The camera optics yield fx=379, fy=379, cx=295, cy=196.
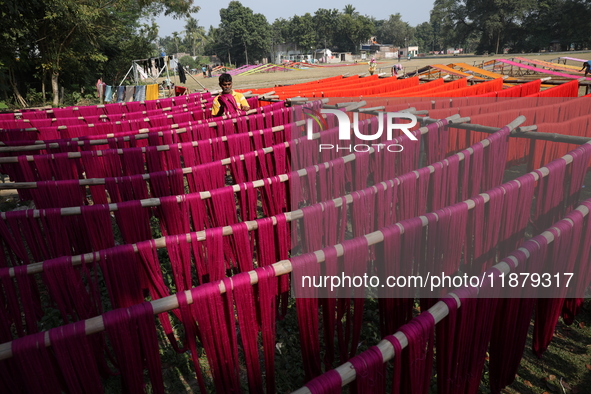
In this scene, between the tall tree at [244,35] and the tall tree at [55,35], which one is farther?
the tall tree at [244,35]

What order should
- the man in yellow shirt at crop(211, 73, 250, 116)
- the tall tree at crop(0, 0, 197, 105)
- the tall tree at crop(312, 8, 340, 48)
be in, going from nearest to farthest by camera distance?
the man in yellow shirt at crop(211, 73, 250, 116)
the tall tree at crop(0, 0, 197, 105)
the tall tree at crop(312, 8, 340, 48)

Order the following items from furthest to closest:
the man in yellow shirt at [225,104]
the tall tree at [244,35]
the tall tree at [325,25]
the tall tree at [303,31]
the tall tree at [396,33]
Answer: the tall tree at [396,33] → the tall tree at [325,25] → the tall tree at [303,31] → the tall tree at [244,35] → the man in yellow shirt at [225,104]

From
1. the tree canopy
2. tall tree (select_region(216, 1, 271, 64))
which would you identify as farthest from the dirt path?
tall tree (select_region(216, 1, 271, 64))

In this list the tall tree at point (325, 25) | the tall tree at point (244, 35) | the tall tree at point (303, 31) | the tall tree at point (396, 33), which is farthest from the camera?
the tall tree at point (396, 33)

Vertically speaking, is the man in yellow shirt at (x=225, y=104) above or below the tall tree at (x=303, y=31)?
below

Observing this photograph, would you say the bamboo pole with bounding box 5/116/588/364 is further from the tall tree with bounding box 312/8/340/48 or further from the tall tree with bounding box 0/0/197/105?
the tall tree with bounding box 312/8/340/48

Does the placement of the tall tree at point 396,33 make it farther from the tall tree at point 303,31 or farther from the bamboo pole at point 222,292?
the bamboo pole at point 222,292

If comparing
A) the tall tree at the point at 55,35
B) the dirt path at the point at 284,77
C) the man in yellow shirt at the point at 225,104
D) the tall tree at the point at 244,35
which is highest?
the tall tree at the point at 244,35

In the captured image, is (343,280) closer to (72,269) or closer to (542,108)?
(72,269)

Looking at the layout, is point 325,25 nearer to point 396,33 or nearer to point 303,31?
point 303,31

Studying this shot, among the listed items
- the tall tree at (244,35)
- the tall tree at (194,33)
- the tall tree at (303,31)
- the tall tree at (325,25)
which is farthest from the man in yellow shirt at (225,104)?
the tall tree at (194,33)

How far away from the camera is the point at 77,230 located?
10.1ft

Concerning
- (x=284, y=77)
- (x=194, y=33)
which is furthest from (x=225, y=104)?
(x=194, y=33)

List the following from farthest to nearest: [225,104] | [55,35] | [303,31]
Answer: [303,31] < [55,35] < [225,104]
